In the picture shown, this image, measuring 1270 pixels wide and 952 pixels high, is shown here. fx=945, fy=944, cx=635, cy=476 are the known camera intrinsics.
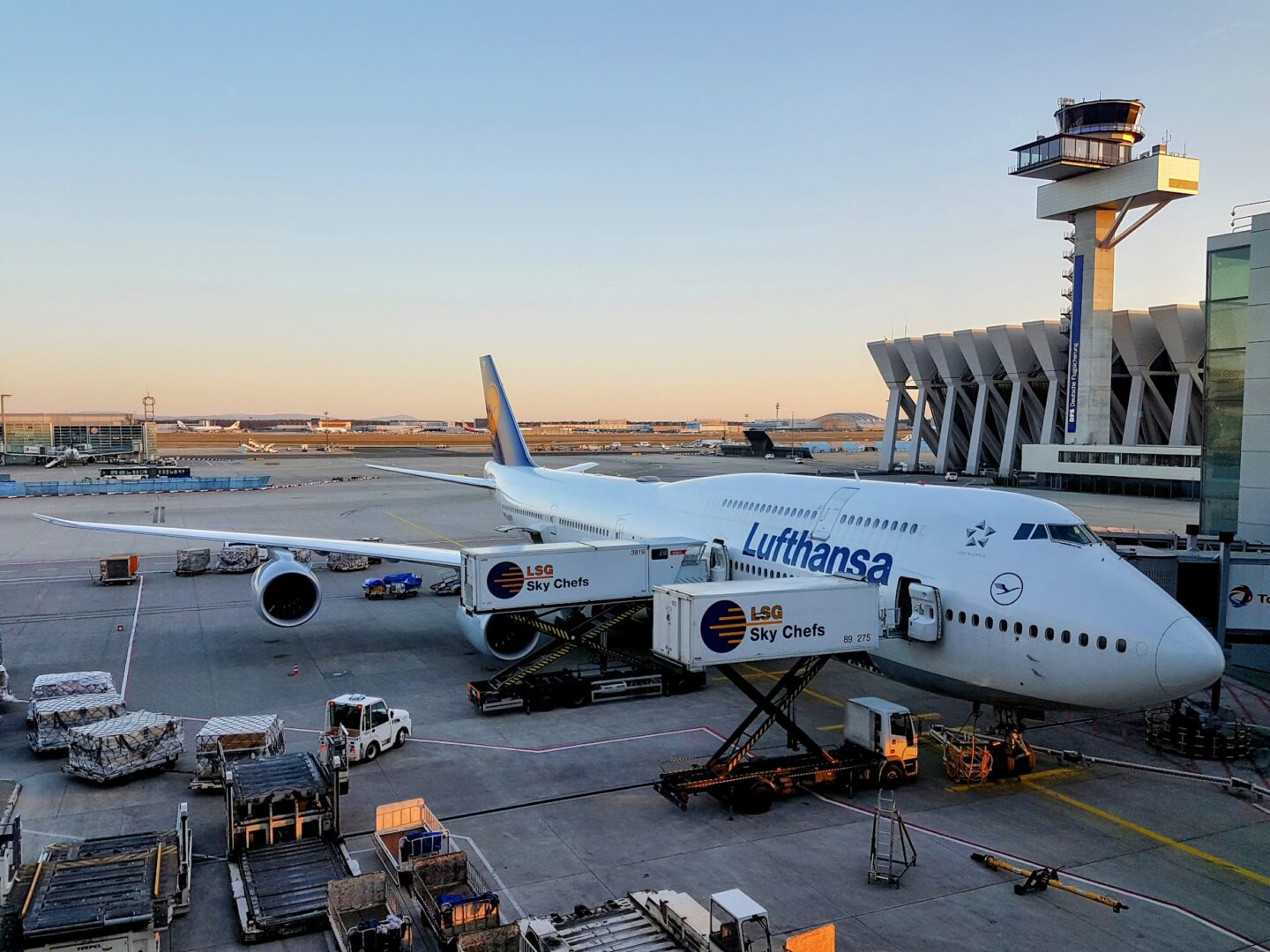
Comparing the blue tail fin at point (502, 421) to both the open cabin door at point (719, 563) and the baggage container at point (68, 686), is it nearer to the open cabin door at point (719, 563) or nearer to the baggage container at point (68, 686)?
the open cabin door at point (719, 563)

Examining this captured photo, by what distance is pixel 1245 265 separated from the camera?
90.3 ft

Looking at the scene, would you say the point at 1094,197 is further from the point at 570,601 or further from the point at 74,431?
the point at 74,431

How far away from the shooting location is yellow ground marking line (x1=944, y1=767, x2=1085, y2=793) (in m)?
17.7

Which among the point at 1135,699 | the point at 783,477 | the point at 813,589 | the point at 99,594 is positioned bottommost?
the point at 99,594

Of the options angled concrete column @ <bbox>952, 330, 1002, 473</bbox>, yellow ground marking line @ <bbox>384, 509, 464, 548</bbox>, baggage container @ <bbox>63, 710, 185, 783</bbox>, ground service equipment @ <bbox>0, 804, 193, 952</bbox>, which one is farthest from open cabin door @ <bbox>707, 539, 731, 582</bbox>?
angled concrete column @ <bbox>952, 330, 1002, 473</bbox>

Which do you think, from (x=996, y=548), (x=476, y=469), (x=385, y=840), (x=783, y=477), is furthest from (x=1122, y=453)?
(x=476, y=469)

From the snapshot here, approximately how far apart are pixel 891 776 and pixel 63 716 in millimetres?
16822

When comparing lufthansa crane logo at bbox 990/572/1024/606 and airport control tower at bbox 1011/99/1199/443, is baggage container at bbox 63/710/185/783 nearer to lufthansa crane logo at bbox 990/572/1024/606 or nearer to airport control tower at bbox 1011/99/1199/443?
lufthansa crane logo at bbox 990/572/1024/606

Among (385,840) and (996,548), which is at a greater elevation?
(996,548)

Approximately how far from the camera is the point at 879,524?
20.6 metres

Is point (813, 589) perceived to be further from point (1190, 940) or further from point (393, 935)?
point (393, 935)

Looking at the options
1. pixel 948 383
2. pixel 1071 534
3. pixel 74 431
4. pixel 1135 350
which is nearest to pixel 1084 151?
pixel 1135 350

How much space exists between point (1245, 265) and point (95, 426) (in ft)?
431

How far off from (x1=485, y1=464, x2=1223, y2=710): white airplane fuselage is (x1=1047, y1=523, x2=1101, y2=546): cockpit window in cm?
11
